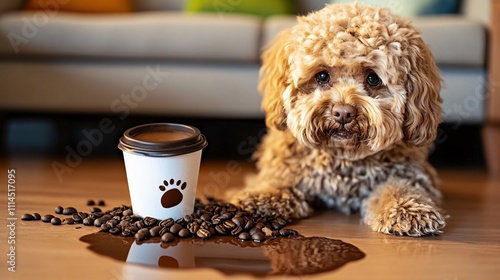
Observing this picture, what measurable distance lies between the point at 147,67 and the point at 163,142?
42.6 inches

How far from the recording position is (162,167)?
7.79 feet

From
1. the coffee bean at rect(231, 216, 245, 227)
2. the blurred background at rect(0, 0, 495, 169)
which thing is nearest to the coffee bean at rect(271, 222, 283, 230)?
the coffee bean at rect(231, 216, 245, 227)

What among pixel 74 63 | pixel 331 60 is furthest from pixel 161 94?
pixel 331 60

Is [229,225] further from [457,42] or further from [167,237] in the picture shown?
[457,42]

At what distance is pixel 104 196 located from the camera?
9.53ft

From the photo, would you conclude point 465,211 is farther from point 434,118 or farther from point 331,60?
point 331,60

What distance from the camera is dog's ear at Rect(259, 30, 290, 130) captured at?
2.52 m

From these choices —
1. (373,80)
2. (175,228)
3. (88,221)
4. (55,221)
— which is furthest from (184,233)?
(373,80)

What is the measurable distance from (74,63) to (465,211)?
185 cm

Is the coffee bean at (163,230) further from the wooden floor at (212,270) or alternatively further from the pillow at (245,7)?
the pillow at (245,7)

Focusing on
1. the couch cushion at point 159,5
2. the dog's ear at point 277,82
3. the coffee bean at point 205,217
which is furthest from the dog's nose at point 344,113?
the couch cushion at point 159,5

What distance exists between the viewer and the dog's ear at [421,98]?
2.42m

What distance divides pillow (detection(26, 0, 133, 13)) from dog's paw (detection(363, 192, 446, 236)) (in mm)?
2056

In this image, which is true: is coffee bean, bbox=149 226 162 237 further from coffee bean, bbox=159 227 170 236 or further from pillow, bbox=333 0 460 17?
pillow, bbox=333 0 460 17
